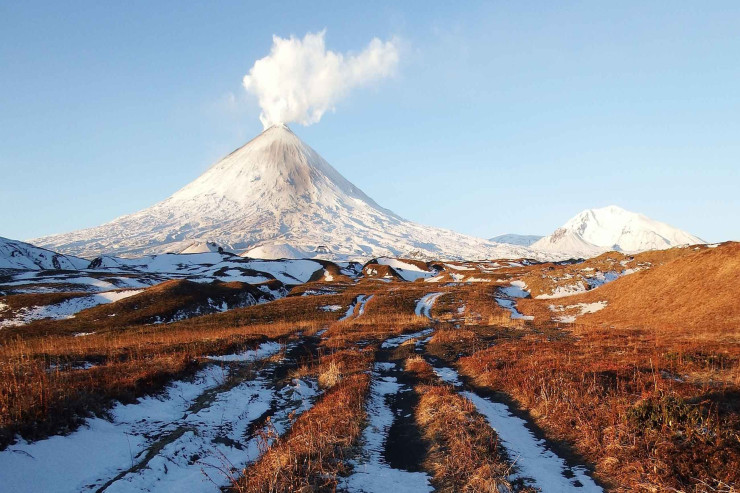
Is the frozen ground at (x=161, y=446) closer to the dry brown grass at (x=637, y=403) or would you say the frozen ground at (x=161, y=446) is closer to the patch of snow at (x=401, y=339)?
the dry brown grass at (x=637, y=403)

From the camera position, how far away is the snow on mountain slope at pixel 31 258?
439 ft

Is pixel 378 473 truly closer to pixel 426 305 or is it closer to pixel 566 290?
pixel 426 305

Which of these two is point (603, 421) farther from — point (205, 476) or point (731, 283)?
point (731, 283)

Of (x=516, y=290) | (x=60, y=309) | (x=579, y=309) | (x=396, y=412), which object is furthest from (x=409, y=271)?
(x=396, y=412)

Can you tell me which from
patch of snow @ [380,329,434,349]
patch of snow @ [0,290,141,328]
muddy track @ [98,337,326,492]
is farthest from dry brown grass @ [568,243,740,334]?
patch of snow @ [0,290,141,328]

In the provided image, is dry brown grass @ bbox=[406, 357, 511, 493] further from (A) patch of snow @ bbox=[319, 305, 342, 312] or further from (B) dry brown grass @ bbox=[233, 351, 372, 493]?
(A) patch of snow @ bbox=[319, 305, 342, 312]

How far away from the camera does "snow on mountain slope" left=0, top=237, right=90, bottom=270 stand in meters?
134

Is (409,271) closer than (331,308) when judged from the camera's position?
No

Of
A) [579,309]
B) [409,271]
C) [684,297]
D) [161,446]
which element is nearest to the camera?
[161,446]

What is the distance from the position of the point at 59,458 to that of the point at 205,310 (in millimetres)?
45399

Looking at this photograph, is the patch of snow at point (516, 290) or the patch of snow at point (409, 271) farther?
the patch of snow at point (409, 271)

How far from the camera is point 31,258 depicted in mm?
140375

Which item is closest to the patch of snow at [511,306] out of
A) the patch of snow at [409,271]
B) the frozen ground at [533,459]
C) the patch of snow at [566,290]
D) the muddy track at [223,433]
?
the patch of snow at [566,290]

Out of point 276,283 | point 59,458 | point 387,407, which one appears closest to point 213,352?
point 387,407
